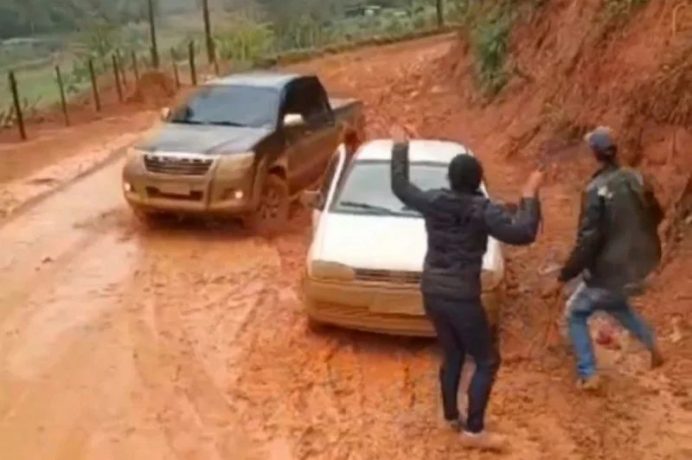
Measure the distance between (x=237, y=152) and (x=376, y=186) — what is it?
10.6 feet

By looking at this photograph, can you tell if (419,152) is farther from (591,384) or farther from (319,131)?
(319,131)

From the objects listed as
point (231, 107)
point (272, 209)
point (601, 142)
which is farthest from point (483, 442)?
point (231, 107)

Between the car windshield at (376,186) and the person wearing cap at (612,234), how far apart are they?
2.53 m

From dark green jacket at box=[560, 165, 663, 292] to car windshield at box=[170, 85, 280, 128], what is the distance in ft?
23.0

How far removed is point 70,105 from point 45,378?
72.3ft

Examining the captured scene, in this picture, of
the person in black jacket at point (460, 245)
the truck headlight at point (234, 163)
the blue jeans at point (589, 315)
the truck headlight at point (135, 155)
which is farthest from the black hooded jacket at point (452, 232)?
the truck headlight at point (135, 155)

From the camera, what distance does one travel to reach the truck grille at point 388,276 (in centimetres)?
915

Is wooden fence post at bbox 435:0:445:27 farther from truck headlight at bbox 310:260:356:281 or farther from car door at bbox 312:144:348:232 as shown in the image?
truck headlight at bbox 310:260:356:281

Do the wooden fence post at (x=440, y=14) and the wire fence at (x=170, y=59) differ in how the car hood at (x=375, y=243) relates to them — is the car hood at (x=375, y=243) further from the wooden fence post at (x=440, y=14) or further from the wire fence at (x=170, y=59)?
the wooden fence post at (x=440, y=14)

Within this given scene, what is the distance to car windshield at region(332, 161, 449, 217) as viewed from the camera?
10289 millimetres

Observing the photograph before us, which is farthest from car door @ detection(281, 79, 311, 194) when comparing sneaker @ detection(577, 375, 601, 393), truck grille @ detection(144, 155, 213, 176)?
sneaker @ detection(577, 375, 601, 393)

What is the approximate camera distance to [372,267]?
925cm

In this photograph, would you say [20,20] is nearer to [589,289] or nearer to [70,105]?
[70,105]

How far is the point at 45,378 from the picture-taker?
8953 mm
